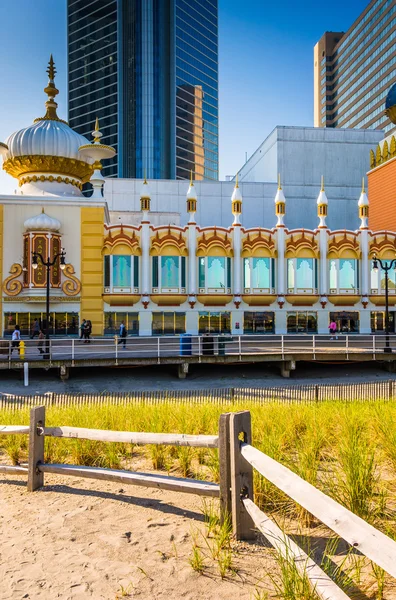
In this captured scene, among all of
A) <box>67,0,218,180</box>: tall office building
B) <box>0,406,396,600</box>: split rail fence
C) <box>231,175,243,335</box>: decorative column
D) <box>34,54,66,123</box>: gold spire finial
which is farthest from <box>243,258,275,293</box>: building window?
<box>67,0,218,180</box>: tall office building

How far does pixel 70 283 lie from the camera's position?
34.4 meters

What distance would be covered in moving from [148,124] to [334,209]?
68.3 meters

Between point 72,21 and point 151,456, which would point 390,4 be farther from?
point 151,456

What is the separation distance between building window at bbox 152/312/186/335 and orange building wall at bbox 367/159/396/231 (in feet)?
72.8

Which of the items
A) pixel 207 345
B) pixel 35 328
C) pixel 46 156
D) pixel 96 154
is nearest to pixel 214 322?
pixel 207 345

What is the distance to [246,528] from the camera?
439 centimetres

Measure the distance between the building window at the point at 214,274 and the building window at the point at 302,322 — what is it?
5.81 m

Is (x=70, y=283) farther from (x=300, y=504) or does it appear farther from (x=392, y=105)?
(x=392, y=105)

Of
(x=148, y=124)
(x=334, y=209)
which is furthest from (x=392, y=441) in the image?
(x=148, y=124)

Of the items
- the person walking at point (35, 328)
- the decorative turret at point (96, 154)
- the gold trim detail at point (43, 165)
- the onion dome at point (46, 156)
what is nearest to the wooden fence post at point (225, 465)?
the person walking at point (35, 328)

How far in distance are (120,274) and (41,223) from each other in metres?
6.83

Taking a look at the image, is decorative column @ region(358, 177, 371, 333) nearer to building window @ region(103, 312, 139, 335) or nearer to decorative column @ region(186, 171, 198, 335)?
decorative column @ region(186, 171, 198, 335)

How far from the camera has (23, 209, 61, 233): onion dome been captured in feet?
109

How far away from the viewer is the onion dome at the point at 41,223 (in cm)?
3338
